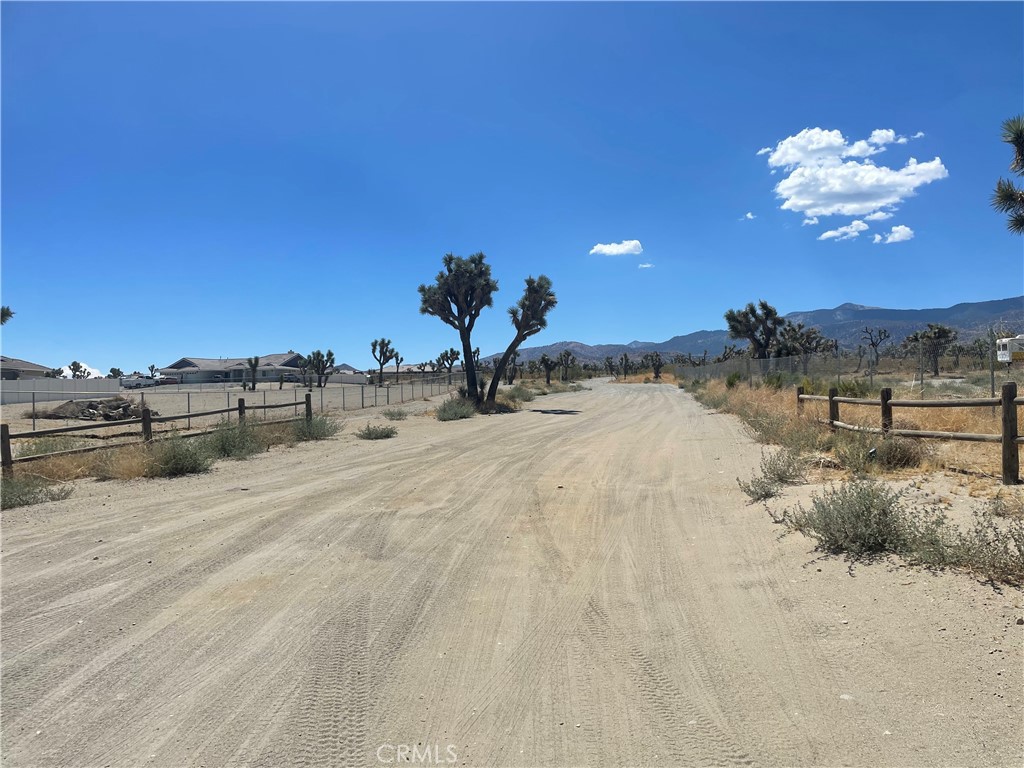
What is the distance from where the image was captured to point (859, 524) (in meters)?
5.71

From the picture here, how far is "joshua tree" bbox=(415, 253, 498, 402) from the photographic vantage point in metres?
36.9

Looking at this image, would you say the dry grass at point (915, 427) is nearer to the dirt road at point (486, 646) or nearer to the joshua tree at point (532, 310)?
the dirt road at point (486, 646)

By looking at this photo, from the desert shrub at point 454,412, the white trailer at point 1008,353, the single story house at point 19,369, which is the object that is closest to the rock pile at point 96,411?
the desert shrub at point 454,412

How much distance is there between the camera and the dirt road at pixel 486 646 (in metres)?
3.19

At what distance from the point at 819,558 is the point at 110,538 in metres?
7.54

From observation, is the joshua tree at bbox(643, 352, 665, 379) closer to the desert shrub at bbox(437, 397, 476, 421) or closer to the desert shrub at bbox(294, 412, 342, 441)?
the desert shrub at bbox(437, 397, 476, 421)

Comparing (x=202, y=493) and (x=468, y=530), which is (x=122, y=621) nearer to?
(x=468, y=530)

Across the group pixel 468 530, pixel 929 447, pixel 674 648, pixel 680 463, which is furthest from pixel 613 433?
pixel 674 648

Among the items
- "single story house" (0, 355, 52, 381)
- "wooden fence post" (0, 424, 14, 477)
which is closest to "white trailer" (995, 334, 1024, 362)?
"wooden fence post" (0, 424, 14, 477)

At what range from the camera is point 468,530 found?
292 inches

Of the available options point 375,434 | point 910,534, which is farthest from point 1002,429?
point 375,434

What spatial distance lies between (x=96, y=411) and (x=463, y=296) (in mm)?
19790

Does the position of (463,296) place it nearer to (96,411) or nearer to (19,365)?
(96,411)

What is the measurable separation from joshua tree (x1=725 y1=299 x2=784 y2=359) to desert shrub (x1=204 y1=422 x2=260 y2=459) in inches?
1568
